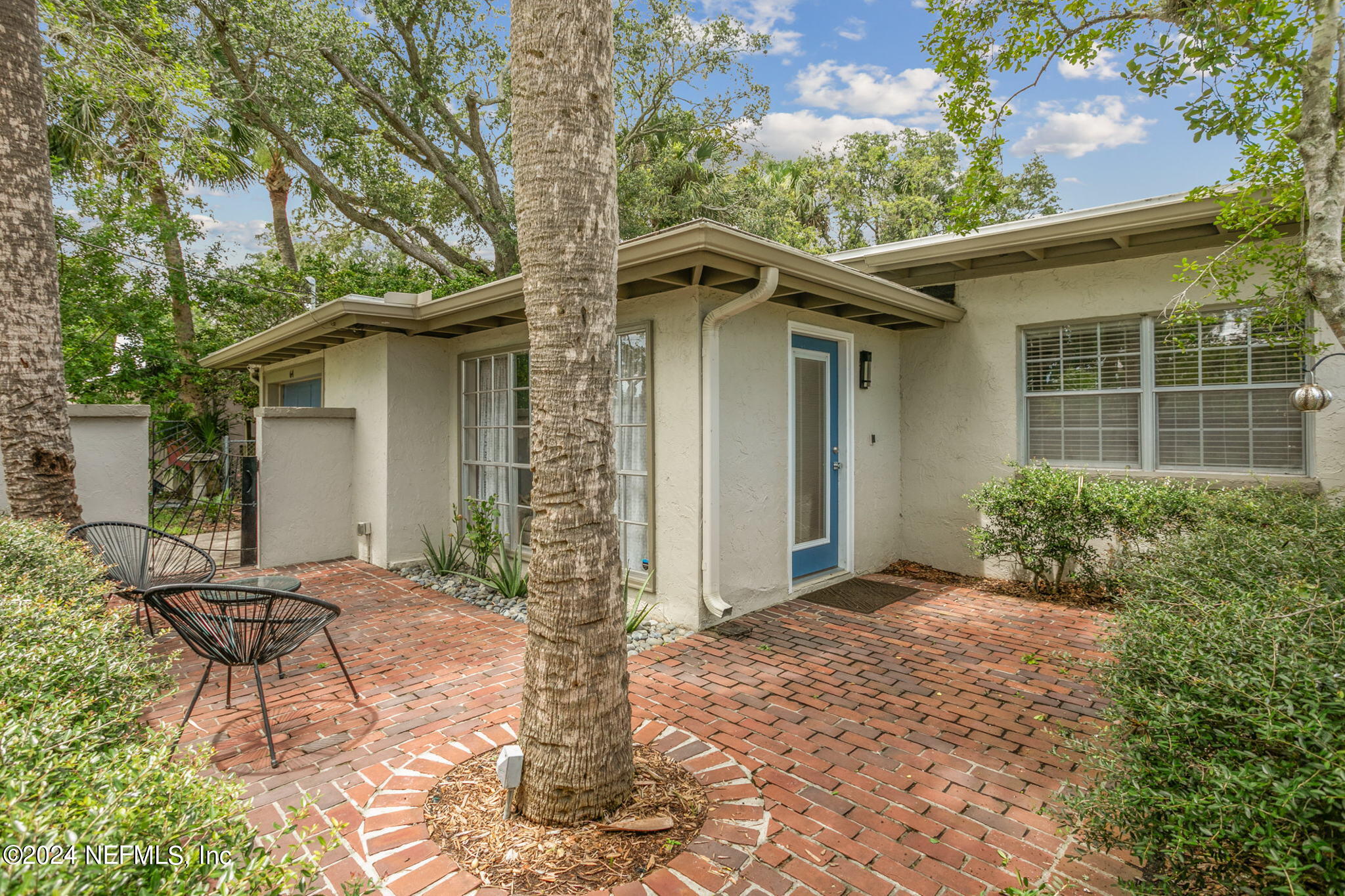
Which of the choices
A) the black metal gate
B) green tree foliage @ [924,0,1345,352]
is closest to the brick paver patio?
green tree foliage @ [924,0,1345,352]

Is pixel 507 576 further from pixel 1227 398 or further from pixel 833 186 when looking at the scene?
pixel 833 186

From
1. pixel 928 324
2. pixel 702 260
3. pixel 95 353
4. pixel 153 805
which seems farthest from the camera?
pixel 95 353

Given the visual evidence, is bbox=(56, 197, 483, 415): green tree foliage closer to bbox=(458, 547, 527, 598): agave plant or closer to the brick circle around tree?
bbox=(458, 547, 527, 598): agave plant

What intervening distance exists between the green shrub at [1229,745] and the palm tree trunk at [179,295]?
563 inches

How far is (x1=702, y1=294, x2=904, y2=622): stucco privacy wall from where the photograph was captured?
16.1 ft

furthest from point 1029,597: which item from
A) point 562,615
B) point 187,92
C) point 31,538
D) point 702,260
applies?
point 187,92

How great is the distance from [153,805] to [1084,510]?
5.96m

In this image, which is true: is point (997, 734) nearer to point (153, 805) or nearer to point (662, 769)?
point (662, 769)

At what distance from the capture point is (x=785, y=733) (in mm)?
3158

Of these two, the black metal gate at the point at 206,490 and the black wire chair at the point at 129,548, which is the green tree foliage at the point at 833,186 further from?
the black wire chair at the point at 129,548

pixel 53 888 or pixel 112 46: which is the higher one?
pixel 112 46

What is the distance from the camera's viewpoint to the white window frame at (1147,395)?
5078mm

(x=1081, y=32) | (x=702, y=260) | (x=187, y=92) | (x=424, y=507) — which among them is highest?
(x=187, y=92)

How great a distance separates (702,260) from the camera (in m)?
4.08
